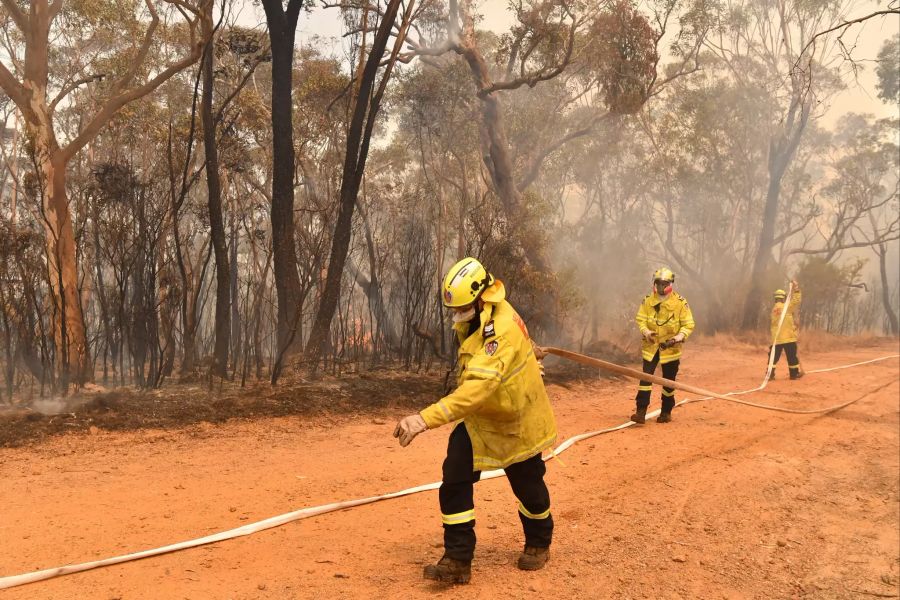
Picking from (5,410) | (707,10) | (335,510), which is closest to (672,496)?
(335,510)

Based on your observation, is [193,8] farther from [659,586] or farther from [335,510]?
[659,586]

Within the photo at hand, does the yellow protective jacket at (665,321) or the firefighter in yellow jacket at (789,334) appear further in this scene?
the firefighter in yellow jacket at (789,334)

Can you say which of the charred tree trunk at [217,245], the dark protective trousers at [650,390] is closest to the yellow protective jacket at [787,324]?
the dark protective trousers at [650,390]

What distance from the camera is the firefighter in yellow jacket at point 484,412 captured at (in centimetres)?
378

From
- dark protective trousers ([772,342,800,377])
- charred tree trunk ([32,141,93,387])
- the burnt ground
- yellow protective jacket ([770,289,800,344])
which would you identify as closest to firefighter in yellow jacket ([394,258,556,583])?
the burnt ground

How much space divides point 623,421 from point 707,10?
18.7 metres

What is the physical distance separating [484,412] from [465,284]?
0.68 m

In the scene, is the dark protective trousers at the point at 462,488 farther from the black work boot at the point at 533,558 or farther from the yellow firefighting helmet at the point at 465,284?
the yellow firefighting helmet at the point at 465,284

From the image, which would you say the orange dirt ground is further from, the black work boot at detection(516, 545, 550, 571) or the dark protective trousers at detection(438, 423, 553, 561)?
the dark protective trousers at detection(438, 423, 553, 561)

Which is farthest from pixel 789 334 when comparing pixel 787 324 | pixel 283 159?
pixel 283 159

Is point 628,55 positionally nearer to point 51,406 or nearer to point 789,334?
point 789,334

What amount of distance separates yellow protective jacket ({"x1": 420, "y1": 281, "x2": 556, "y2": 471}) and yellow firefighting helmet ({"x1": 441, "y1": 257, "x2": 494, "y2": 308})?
10 cm

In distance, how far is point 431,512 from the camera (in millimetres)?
5219

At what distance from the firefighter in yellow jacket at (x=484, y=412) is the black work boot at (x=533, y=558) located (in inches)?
15.1
